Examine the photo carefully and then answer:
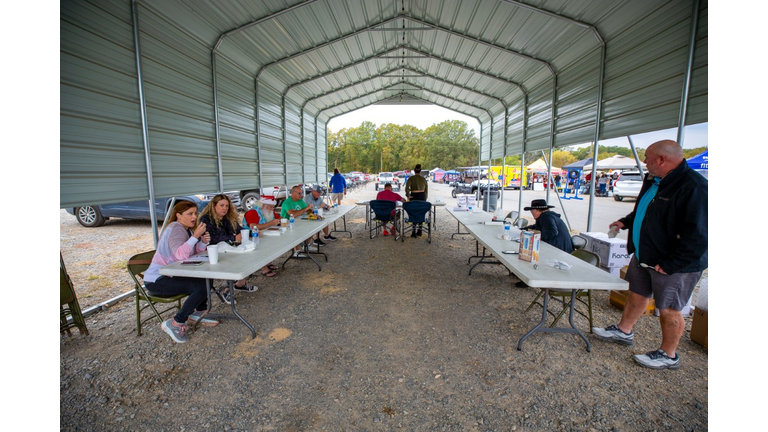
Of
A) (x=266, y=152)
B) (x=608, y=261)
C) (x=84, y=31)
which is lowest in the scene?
(x=608, y=261)

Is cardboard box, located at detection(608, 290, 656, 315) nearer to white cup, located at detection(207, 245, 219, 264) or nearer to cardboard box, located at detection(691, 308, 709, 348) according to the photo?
cardboard box, located at detection(691, 308, 709, 348)

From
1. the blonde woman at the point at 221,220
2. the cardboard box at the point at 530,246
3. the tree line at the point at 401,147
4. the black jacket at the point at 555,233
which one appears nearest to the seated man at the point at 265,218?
the blonde woman at the point at 221,220

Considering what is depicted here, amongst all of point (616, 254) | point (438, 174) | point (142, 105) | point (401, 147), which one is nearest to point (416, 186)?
point (616, 254)

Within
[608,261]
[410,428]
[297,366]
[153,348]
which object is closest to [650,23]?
[608,261]

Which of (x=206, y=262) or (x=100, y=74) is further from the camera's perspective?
(x=100, y=74)

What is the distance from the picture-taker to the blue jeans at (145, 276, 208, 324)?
2.75 metres

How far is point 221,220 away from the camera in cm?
352

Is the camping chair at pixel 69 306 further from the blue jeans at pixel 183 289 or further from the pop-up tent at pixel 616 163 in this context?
the pop-up tent at pixel 616 163

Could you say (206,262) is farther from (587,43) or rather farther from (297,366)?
(587,43)

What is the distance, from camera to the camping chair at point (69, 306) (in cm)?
264

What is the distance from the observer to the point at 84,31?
9.85ft

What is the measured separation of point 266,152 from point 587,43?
21.7 ft

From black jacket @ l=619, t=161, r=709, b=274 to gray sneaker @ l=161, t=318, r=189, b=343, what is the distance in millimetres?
4033

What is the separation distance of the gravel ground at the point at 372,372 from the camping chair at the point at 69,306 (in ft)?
0.57
